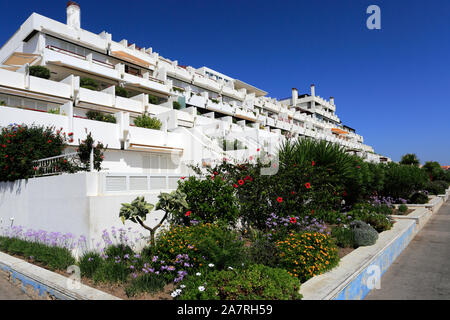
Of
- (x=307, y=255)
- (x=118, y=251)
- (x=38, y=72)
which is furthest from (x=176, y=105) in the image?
(x=307, y=255)

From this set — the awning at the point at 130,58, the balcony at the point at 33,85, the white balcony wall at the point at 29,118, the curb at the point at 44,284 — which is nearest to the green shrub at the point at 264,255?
the curb at the point at 44,284

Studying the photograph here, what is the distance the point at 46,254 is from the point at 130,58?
80.4ft

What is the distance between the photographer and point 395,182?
19.2 meters

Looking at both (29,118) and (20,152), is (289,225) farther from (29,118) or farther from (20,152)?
(29,118)

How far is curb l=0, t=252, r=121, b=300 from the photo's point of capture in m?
4.48

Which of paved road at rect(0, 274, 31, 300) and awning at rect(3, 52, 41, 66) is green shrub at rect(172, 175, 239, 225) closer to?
paved road at rect(0, 274, 31, 300)

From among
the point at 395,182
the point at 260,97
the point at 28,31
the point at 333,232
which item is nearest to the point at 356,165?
the point at 333,232

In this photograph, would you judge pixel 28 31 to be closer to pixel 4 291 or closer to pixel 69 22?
pixel 69 22

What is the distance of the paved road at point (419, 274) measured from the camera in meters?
5.32

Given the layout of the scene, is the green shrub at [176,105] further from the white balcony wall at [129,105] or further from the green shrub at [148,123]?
the green shrub at [148,123]

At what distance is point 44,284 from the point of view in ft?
17.0

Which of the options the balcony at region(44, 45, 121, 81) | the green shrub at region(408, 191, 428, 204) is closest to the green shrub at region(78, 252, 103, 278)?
the balcony at region(44, 45, 121, 81)

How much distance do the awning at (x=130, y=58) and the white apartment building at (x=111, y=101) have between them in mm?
88

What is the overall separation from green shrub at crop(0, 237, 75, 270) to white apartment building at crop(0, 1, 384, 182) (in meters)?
3.32
